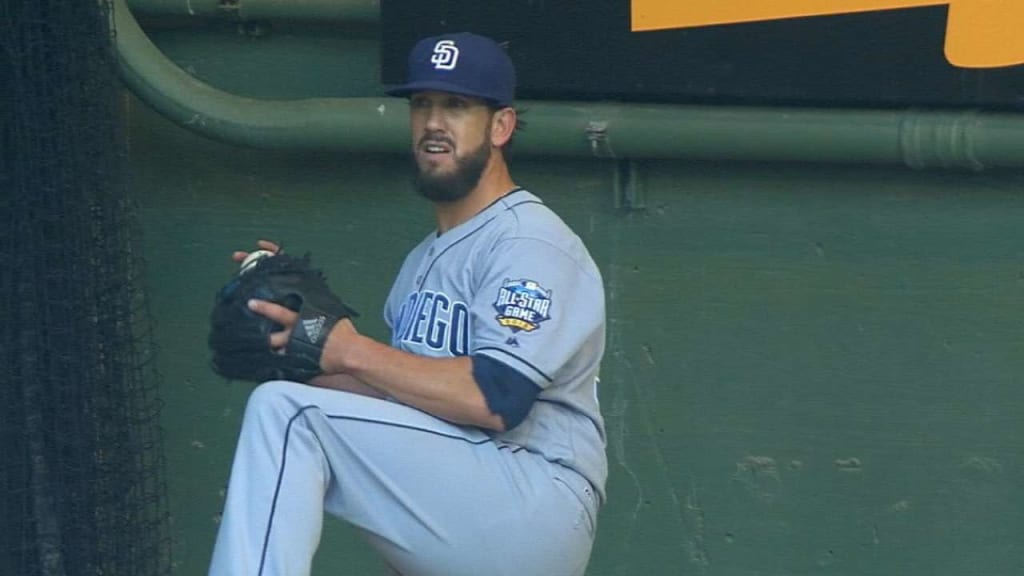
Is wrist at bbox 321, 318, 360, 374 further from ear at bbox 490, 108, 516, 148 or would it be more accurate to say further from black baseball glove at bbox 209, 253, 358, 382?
ear at bbox 490, 108, 516, 148

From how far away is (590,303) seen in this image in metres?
3.53

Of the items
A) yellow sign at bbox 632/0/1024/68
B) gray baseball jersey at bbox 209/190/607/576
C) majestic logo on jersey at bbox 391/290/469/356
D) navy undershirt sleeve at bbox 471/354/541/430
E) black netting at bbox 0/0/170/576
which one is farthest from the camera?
black netting at bbox 0/0/170/576

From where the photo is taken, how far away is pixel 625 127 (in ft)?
14.8

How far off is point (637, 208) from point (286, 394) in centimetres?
160

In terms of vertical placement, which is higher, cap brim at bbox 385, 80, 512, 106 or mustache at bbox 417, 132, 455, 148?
cap brim at bbox 385, 80, 512, 106

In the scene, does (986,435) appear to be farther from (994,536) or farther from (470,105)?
(470,105)

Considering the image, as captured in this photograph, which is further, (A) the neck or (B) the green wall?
(B) the green wall

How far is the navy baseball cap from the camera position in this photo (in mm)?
3572

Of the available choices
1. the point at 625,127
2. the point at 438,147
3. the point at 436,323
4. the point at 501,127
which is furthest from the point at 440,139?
the point at 625,127

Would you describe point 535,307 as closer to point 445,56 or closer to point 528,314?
point 528,314

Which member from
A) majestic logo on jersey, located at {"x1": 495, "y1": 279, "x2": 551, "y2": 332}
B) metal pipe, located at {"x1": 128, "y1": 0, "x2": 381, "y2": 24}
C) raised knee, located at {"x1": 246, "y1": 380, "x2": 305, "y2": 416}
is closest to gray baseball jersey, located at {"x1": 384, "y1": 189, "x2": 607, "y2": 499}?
majestic logo on jersey, located at {"x1": 495, "y1": 279, "x2": 551, "y2": 332}

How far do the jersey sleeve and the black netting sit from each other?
4.37 feet

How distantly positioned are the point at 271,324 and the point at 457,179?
483 mm

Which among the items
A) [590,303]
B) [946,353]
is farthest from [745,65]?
[590,303]
